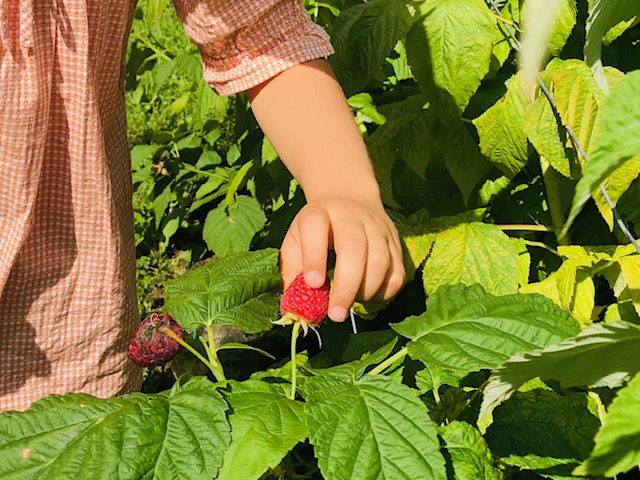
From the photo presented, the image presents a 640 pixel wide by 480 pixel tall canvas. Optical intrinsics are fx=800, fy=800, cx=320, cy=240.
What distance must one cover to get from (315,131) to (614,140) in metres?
0.82

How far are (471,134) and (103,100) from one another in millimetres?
611

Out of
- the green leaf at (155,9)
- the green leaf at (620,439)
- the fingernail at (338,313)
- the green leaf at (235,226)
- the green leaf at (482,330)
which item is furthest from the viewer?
the green leaf at (235,226)

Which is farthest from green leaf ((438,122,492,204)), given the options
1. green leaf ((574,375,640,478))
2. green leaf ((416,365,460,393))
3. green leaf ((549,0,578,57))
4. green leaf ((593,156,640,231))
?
green leaf ((574,375,640,478))

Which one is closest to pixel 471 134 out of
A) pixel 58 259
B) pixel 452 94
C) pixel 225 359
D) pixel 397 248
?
pixel 452 94

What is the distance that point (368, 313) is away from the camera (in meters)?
1.27

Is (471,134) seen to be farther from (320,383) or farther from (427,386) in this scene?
(320,383)

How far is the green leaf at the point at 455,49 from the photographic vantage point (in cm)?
117

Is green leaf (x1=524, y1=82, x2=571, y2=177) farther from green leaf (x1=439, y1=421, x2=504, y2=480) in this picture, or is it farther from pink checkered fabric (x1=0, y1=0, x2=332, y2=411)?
green leaf (x1=439, y1=421, x2=504, y2=480)

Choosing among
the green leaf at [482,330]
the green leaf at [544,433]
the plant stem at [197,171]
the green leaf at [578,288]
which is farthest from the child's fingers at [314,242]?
the plant stem at [197,171]

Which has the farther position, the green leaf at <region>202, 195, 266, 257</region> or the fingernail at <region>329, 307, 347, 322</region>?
the green leaf at <region>202, 195, 266, 257</region>

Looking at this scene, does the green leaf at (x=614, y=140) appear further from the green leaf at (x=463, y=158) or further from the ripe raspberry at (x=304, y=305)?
the green leaf at (x=463, y=158)

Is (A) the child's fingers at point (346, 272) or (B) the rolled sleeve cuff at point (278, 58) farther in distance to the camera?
(B) the rolled sleeve cuff at point (278, 58)

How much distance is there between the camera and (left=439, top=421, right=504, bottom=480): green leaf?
0.73 metres

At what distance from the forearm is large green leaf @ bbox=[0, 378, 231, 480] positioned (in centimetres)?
39
